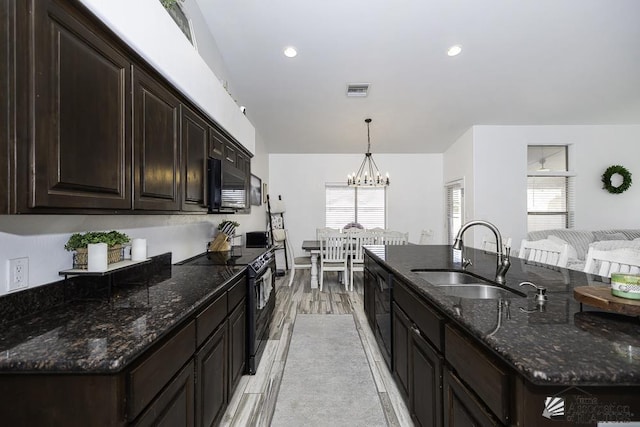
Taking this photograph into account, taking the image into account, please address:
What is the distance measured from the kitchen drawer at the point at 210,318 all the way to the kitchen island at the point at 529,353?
3.61 ft

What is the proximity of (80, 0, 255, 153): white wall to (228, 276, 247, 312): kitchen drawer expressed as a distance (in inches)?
49.3

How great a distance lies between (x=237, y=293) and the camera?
6.64ft

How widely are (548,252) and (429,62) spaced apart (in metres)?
2.73

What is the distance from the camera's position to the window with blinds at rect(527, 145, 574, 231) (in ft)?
17.7

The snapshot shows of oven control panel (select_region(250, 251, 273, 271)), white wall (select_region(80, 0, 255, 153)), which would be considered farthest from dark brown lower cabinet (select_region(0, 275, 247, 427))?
white wall (select_region(80, 0, 255, 153))

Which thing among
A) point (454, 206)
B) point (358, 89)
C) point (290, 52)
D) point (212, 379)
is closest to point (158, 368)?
point (212, 379)

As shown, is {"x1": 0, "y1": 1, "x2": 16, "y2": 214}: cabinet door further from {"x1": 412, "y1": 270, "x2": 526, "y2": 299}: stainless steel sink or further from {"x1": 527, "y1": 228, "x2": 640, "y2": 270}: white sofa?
{"x1": 527, "y1": 228, "x2": 640, "y2": 270}: white sofa

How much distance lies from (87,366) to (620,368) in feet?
4.60

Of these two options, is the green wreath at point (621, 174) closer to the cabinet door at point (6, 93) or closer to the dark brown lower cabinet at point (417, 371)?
the dark brown lower cabinet at point (417, 371)

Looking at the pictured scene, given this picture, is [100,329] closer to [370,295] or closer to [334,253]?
[370,295]

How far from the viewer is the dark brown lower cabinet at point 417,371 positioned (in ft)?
4.43

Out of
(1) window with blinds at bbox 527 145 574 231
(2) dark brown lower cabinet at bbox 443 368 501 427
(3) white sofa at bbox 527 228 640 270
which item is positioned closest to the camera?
(2) dark brown lower cabinet at bbox 443 368 501 427

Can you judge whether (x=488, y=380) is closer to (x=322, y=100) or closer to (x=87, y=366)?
(x=87, y=366)

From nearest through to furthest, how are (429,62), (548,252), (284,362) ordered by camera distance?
1. (548,252)
2. (284,362)
3. (429,62)
